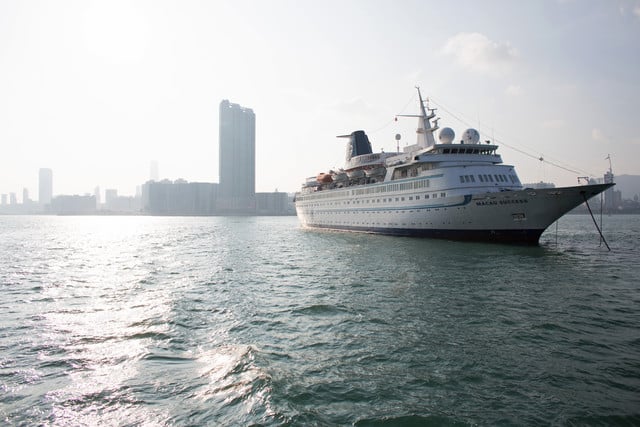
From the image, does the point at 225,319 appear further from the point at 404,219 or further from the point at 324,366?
the point at 404,219

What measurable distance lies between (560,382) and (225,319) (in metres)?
8.94

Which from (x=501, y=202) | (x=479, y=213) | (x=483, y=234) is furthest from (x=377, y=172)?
(x=501, y=202)

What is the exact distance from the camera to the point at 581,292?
1489cm

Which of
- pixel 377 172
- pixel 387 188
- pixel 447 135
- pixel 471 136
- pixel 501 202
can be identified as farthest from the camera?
pixel 377 172

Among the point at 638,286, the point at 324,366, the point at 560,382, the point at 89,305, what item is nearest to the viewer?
the point at 560,382

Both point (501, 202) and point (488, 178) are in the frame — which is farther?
point (488, 178)

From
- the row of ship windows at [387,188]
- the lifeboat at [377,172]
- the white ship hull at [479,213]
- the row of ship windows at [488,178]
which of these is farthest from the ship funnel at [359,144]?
the row of ship windows at [488,178]

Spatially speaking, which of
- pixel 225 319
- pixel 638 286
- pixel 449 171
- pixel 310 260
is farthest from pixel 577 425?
pixel 449 171

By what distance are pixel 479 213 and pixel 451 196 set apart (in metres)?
3.02

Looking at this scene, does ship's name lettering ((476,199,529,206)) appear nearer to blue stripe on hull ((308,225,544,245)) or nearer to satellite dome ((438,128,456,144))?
blue stripe on hull ((308,225,544,245))

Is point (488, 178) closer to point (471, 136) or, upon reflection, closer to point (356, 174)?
point (471, 136)

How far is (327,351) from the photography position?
Answer: 885cm

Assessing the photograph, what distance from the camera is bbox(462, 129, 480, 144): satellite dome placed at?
39.0m

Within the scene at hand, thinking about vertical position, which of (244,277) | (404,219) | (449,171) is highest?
(449,171)
